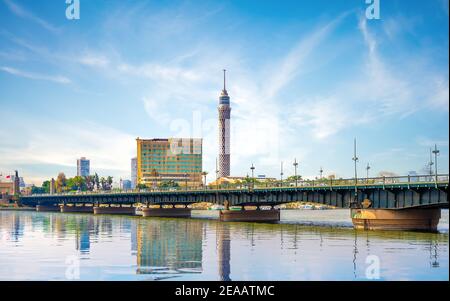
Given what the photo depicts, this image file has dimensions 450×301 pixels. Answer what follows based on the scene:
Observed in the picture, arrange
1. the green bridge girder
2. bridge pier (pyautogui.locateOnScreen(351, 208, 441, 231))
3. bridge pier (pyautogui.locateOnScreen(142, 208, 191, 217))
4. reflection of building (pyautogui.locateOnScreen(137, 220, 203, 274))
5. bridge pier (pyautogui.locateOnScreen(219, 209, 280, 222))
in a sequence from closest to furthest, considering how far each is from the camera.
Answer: reflection of building (pyautogui.locateOnScreen(137, 220, 203, 274))
the green bridge girder
bridge pier (pyautogui.locateOnScreen(351, 208, 441, 231))
bridge pier (pyautogui.locateOnScreen(219, 209, 280, 222))
bridge pier (pyautogui.locateOnScreen(142, 208, 191, 217))

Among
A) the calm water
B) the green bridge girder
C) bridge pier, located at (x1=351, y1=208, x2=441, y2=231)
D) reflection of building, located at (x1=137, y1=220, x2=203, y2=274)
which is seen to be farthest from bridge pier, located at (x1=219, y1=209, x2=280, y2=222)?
the calm water

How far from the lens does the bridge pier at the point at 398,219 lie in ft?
312

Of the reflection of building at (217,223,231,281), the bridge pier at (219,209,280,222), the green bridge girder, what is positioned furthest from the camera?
the bridge pier at (219,209,280,222)

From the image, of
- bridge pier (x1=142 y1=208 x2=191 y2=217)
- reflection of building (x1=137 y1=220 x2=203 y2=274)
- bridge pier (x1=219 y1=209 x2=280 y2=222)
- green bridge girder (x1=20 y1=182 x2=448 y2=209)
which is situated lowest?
bridge pier (x1=142 y1=208 x2=191 y2=217)

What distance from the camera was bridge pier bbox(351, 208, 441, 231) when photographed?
312 ft

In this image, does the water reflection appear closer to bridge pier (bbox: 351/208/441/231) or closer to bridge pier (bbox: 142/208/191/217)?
bridge pier (bbox: 351/208/441/231)

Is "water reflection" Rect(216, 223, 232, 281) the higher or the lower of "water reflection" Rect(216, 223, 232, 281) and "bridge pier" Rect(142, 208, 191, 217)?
the higher

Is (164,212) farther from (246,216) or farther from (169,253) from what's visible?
(169,253)

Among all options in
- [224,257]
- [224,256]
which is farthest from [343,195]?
[224,257]

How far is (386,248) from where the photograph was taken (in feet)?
217

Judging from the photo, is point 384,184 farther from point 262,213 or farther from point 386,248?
point 262,213

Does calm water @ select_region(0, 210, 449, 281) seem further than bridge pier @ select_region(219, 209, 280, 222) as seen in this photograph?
No
